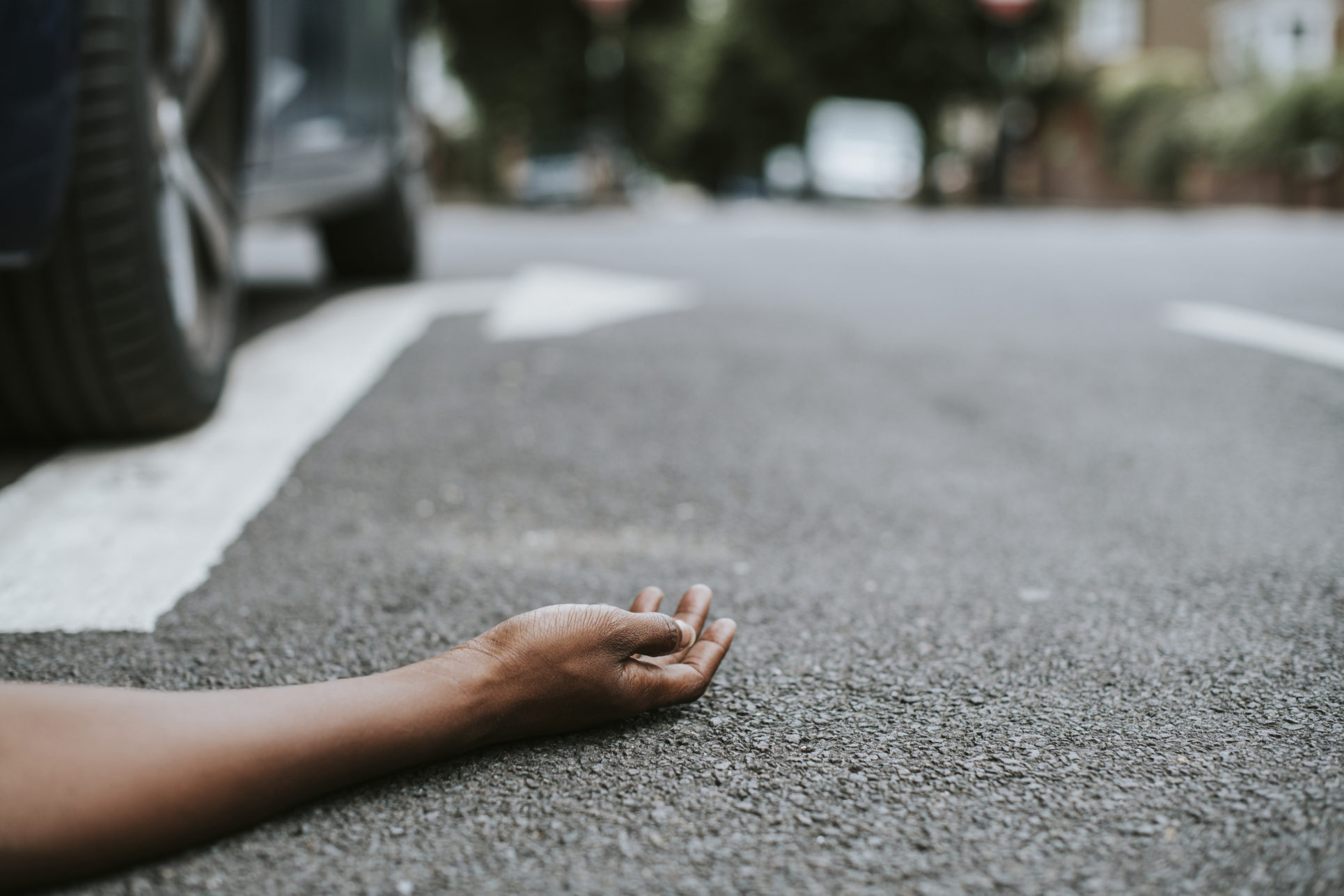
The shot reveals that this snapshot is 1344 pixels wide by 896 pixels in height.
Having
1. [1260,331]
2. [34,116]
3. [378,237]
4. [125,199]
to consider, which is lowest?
[1260,331]

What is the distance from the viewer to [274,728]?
1188mm

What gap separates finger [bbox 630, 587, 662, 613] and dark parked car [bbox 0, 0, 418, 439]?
110cm

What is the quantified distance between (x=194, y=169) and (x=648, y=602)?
1685 millimetres

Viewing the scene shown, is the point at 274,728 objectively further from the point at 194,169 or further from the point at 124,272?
the point at 194,169

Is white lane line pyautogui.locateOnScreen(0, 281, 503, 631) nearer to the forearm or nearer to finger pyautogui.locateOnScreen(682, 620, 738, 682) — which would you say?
the forearm

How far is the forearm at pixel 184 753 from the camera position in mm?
1057

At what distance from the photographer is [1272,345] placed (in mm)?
3766

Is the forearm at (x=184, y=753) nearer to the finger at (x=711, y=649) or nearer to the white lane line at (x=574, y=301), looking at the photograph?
the finger at (x=711, y=649)

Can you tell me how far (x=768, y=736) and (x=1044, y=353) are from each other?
8.82ft

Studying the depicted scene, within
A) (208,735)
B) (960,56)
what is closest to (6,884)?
(208,735)

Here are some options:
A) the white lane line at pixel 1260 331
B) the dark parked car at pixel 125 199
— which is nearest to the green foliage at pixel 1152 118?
the white lane line at pixel 1260 331

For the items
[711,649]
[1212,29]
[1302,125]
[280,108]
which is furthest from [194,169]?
[1212,29]

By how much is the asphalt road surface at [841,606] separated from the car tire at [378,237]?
1.55 m

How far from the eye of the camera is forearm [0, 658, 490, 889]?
106 centimetres
